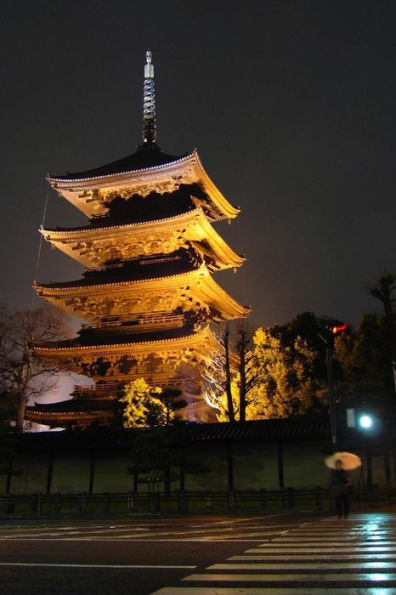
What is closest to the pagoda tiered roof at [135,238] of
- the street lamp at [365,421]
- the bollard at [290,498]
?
the bollard at [290,498]

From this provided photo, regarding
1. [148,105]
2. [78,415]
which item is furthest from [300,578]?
[148,105]

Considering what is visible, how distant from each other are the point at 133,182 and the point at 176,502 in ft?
68.5

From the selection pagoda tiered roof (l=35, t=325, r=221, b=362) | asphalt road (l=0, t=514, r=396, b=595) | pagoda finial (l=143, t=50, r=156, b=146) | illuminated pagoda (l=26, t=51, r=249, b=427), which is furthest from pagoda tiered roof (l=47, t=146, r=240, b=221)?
asphalt road (l=0, t=514, r=396, b=595)

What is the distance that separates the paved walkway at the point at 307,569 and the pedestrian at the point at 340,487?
13.0ft

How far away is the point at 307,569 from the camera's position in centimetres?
769

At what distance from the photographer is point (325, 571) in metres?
7.48

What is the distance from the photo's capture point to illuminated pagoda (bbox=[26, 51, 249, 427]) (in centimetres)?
3341

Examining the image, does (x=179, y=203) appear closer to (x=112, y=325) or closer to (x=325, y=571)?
(x=112, y=325)

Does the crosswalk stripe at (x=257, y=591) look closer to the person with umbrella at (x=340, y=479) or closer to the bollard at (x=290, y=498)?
the person with umbrella at (x=340, y=479)

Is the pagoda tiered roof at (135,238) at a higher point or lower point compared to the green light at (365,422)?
higher

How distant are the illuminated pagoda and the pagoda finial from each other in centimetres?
428

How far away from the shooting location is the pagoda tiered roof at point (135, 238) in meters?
35.2

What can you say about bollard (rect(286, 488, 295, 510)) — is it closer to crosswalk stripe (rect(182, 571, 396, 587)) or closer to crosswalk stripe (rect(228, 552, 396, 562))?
crosswalk stripe (rect(228, 552, 396, 562))

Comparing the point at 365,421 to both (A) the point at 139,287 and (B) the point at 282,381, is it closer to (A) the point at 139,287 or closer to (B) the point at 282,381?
(A) the point at 139,287
